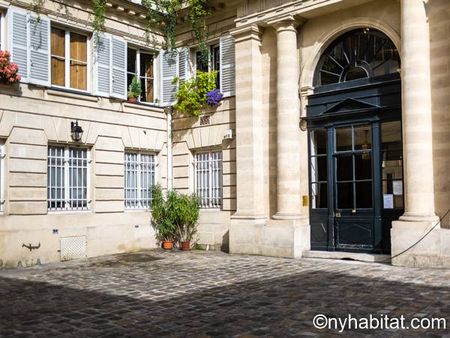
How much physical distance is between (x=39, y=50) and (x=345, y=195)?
7861 mm

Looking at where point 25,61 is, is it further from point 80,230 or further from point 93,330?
point 93,330

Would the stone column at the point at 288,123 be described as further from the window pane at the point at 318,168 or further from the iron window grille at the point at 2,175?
the iron window grille at the point at 2,175

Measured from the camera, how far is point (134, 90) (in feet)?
45.1

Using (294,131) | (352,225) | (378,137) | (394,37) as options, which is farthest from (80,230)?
(394,37)

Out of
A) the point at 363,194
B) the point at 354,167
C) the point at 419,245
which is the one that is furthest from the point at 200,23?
the point at 419,245

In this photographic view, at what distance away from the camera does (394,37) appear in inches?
420

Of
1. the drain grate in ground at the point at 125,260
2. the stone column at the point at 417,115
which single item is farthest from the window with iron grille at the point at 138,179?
the stone column at the point at 417,115

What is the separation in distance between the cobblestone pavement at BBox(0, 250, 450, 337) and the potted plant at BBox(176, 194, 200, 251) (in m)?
2.68

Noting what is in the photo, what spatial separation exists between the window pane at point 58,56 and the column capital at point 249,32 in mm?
4361

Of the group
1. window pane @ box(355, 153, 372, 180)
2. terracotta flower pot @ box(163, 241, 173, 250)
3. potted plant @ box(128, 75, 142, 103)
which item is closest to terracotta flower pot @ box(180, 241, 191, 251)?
terracotta flower pot @ box(163, 241, 173, 250)

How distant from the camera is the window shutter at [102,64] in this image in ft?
42.3

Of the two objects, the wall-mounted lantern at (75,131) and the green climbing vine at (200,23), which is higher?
the green climbing vine at (200,23)

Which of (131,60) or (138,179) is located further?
(131,60)

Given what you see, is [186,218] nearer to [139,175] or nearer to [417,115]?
[139,175]
